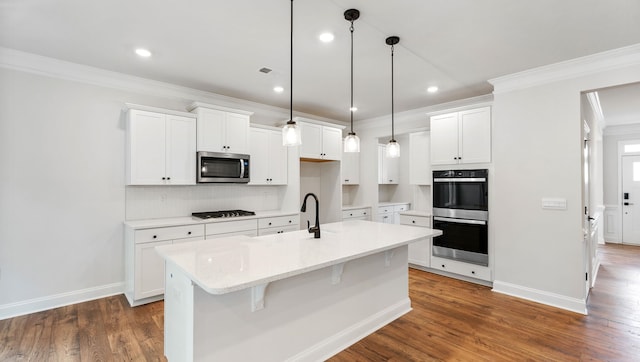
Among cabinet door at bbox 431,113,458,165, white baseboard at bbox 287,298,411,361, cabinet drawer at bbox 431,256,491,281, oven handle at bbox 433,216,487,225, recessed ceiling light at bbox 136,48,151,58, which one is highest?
recessed ceiling light at bbox 136,48,151,58

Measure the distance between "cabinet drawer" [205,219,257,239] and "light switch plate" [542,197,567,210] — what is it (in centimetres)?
359

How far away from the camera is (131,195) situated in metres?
3.64

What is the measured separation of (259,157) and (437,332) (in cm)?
324

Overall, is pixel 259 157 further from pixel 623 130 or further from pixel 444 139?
pixel 623 130

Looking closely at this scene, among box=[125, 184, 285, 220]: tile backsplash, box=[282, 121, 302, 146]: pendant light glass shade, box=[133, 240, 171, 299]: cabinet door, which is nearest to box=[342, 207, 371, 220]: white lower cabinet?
box=[125, 184, 285, 220]: tile backsplash

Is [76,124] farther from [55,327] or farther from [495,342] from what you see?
[495,342]

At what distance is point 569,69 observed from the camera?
319cm

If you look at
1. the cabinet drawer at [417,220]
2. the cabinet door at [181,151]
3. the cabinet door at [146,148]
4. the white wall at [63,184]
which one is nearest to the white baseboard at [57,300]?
the white wall at [63,184]

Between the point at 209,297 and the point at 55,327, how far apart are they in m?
2.24

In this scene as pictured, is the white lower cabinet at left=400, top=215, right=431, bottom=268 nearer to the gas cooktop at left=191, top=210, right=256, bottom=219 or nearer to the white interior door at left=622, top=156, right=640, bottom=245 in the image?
the gas cooktop at left=191, top=210, right=256, bottom=219

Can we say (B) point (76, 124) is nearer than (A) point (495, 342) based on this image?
No

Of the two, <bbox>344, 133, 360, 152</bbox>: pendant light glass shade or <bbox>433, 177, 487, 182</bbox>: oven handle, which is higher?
<bbox>344, 133, 360, 152</bbox>: pendant light glass shade

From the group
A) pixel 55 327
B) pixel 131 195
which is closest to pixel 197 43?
pixel 131 195

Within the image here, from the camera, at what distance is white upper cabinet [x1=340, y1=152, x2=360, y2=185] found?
5.75 meters
